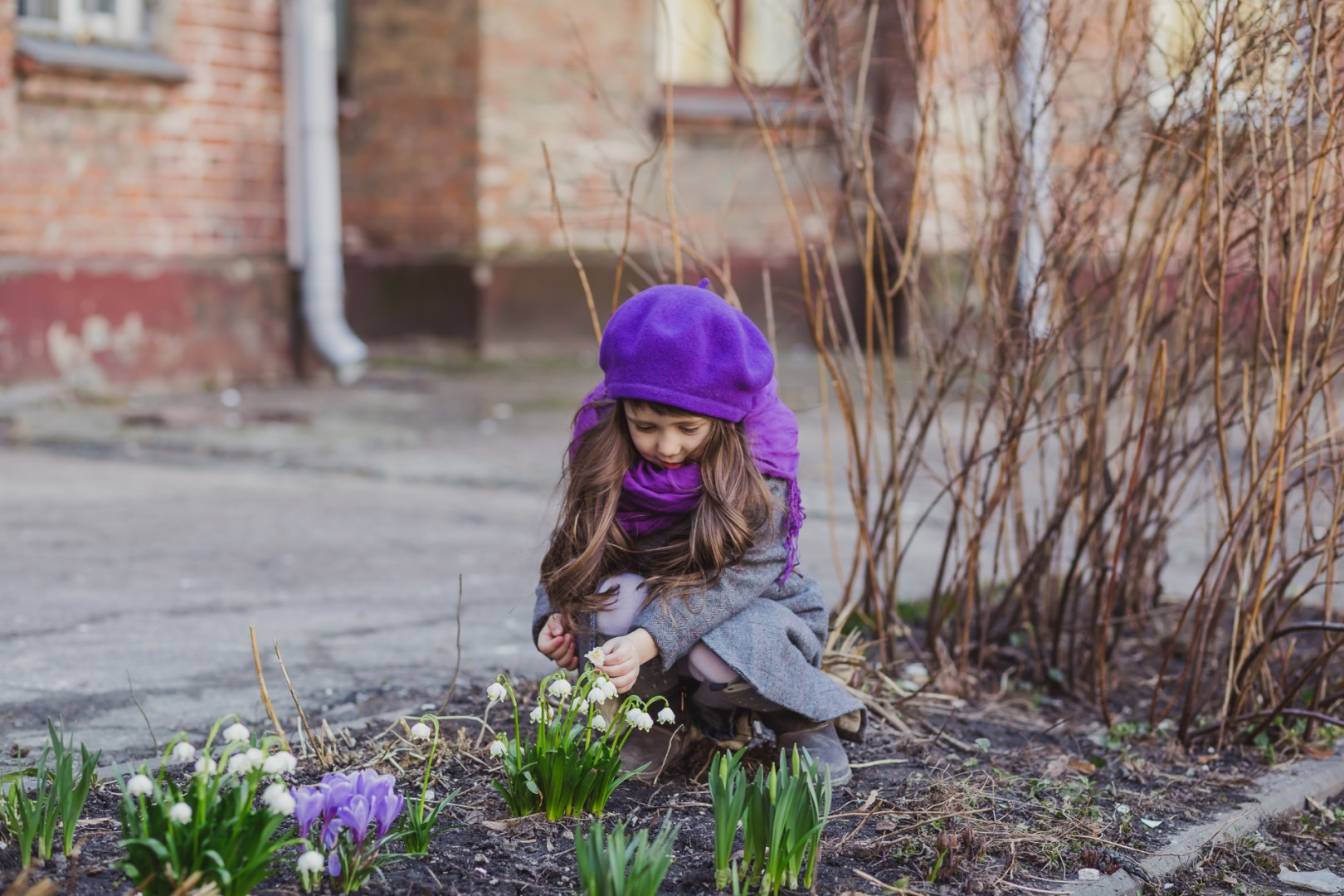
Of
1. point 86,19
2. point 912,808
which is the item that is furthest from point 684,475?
point 86,19

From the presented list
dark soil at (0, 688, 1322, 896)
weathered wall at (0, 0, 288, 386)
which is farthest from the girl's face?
weathered wall at (0, 0, 288, 386)

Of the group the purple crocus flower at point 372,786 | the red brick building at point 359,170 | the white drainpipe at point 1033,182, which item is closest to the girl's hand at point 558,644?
the purple crocus flower at point 372,786

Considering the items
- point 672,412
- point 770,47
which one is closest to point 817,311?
point 672,412

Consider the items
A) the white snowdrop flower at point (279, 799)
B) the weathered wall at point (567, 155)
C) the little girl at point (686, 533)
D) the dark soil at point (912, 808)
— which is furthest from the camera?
the weathered wall at point (567, 155)

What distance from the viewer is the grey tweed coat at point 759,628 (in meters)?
2.42

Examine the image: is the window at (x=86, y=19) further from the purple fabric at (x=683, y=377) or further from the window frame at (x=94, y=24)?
the purple fabric at (x=683, y=377)

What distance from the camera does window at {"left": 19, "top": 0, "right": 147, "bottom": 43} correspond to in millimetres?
7434

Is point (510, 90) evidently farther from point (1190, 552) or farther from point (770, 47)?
point (1190, 552)

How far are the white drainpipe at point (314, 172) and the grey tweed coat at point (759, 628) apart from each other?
6.43m

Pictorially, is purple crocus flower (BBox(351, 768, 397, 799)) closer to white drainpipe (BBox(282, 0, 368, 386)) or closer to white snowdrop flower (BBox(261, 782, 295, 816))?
white snowdrop flower (BBox(261, 782, 295, 816))

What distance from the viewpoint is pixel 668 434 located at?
7.89 feet

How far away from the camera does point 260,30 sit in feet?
27.2

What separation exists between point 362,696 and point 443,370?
22.2 ft

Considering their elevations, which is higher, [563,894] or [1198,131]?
[1198,131]
